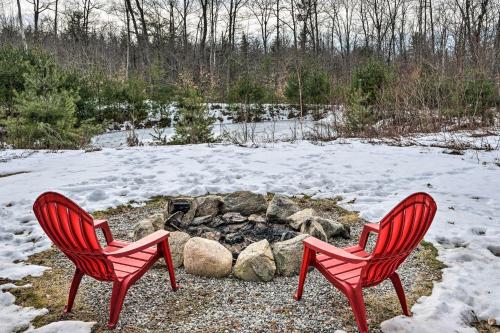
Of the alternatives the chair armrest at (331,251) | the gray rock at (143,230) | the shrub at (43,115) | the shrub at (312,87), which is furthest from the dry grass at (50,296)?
the shrub at (312,87)

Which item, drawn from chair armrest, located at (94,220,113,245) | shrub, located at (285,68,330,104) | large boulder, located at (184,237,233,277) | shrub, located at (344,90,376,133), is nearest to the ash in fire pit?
large boulder, located at (184,237,233,277)

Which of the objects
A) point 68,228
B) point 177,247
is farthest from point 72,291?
point 177,247

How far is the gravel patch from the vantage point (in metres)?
2.58

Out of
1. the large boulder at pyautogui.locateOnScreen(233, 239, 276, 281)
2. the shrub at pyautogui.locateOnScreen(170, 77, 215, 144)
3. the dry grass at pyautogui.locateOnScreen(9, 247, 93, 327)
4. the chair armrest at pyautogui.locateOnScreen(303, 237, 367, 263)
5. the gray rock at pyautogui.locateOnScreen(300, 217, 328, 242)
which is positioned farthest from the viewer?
the shrub at pyautogui.locateOnScreen(170, 77, 215, 144)

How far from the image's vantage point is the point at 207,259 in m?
3.35

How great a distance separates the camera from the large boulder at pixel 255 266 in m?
3.26

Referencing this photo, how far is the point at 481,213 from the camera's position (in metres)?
4.53

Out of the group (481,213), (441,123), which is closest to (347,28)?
(441,123)

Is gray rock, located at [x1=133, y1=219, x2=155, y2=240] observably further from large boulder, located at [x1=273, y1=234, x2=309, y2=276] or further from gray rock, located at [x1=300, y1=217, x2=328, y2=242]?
gray rock, located at [x1=300, y1=217, x2=328, y2=242]

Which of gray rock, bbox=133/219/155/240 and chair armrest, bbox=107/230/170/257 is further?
gray rock, bbox=133/219/155/240

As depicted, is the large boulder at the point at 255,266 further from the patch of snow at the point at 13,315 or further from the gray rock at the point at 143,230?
the patch of snow at the point at 13,315

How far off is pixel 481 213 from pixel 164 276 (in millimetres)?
3717

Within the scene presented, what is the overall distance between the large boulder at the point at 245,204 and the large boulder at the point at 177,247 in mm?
927

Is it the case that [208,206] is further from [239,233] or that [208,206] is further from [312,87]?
[312,87]
